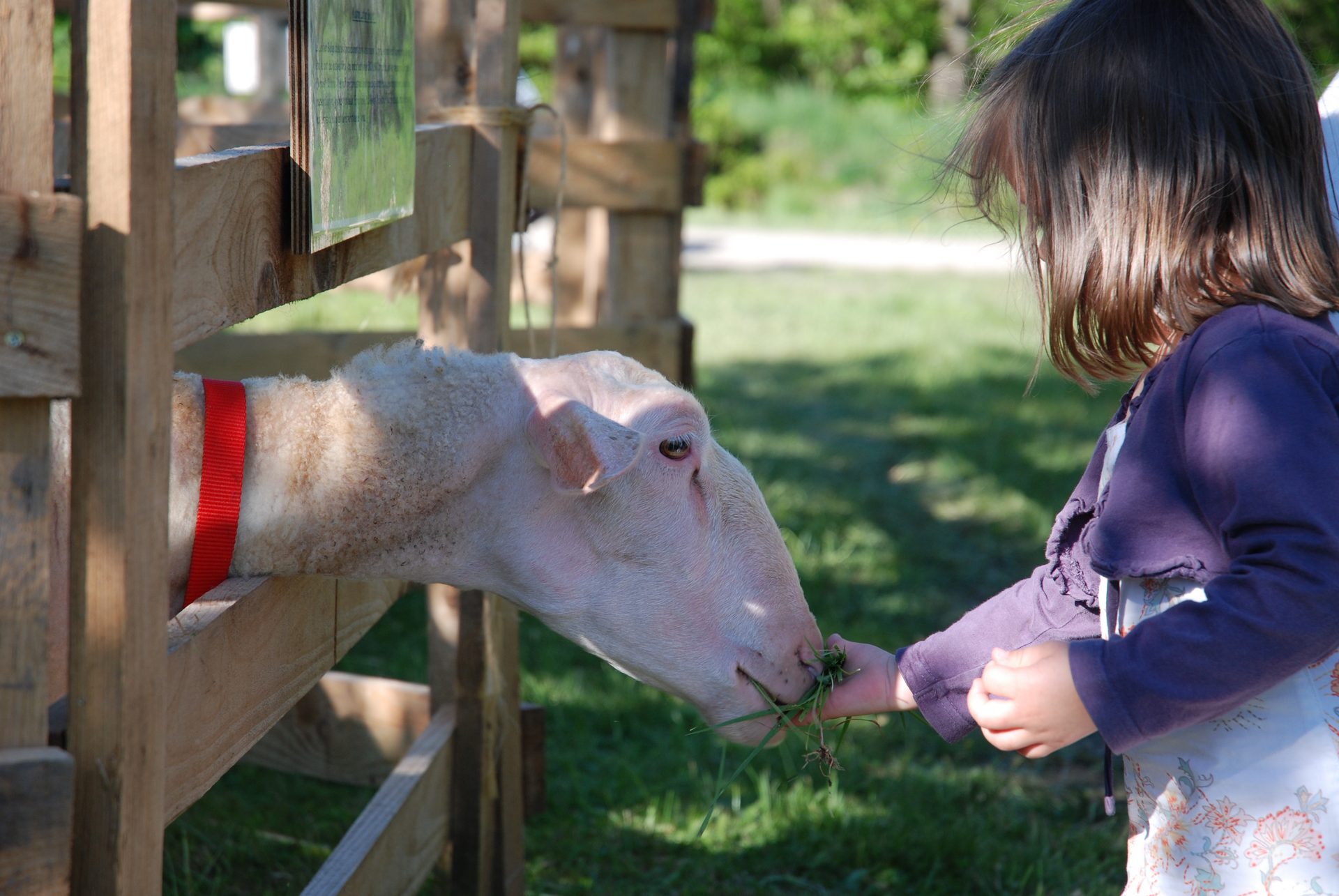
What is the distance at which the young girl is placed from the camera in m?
1.51

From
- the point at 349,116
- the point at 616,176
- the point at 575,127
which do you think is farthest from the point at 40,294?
the point at 575,127

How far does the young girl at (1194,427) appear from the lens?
1510mm

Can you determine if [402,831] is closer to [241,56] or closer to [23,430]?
[23,430]

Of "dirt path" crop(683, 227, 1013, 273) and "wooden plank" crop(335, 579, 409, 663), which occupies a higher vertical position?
"dirt path" crop(683, 227, 1013, 273)

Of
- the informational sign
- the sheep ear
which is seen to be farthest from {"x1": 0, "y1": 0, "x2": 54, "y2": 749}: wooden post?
the sheep ear

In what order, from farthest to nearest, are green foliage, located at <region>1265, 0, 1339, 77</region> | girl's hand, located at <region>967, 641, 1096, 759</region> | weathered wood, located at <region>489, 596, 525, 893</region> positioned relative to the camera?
1. green foliage, located at <region>1265, 0, 1339, 77</region>
2. weathered wood, located at <region>489, 596, 525, 893</region>
3. girl's hand, located at <region>967, 641, 1096, 759</region>

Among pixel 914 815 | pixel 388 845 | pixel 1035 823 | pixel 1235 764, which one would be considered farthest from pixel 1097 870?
pixel 388 845

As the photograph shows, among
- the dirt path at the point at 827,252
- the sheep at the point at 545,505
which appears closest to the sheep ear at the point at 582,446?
the sheep at the point at 545,505

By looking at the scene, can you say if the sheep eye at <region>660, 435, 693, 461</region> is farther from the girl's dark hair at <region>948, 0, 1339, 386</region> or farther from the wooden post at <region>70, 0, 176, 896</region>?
the wooden post at <region>70, 0, 176, 896</region>

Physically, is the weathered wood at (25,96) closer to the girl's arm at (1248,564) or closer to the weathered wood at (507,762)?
the girl's arm at (1248,564)

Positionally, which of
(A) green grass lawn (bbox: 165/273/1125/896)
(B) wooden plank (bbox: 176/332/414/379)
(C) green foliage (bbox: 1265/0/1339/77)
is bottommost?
(A) green grass lawn (bbox: 165/273/1125/896)

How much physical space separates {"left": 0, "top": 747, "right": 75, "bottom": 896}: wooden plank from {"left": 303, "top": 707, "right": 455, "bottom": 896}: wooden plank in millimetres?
914

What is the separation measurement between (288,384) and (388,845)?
0.94m

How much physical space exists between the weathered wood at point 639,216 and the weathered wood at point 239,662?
2.36 meters
